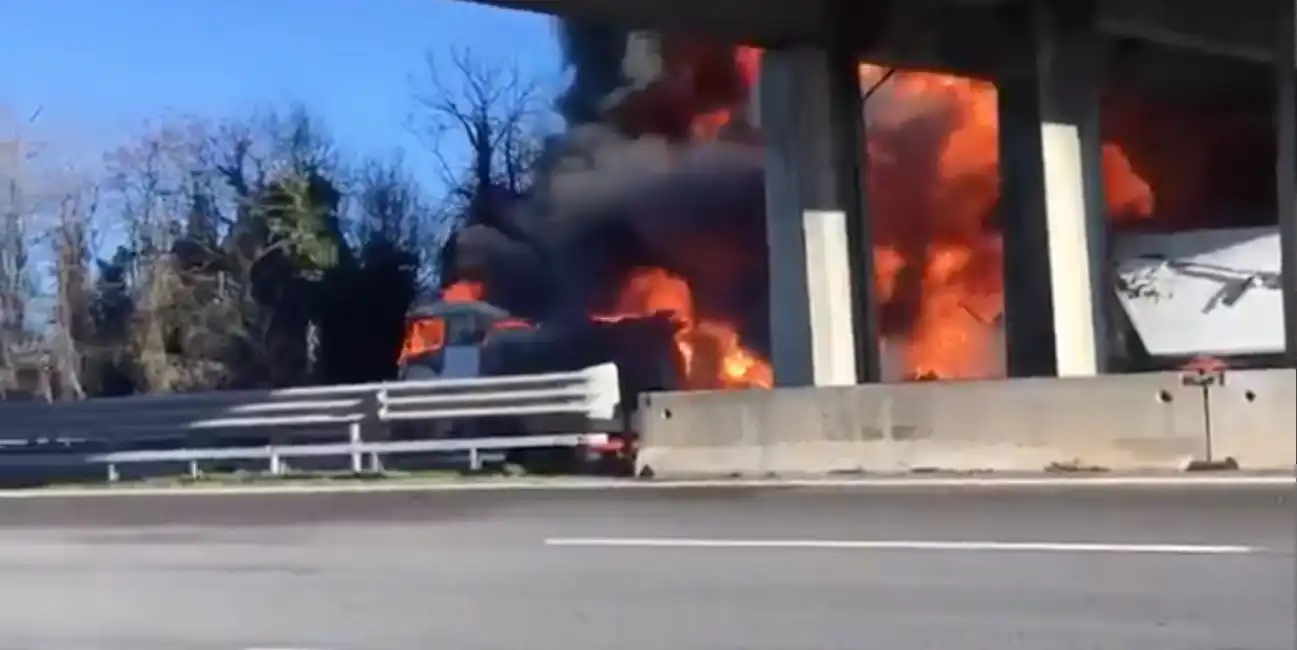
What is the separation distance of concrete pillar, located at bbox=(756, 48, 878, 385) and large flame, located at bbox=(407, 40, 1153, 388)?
→ 1137cm

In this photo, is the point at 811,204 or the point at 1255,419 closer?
the point at 1255,419

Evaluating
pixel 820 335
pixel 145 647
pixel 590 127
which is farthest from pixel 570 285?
pixel 145 647

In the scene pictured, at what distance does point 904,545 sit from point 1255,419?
6726 millimetres

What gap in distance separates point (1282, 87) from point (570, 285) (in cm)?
2248

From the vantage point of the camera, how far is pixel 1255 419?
13.9ft

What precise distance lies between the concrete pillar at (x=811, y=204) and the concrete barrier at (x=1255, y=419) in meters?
18.3

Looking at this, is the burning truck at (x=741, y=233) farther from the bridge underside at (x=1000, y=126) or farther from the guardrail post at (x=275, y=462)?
the guardrail post at (x=275, y=462)

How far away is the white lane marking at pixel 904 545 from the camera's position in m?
9.92

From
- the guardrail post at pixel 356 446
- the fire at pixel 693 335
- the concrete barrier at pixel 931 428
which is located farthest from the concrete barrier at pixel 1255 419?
the fire at pixel 693 335

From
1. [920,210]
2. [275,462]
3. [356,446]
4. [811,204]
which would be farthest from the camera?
[920,210]

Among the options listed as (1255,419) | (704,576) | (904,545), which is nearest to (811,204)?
(904,545)

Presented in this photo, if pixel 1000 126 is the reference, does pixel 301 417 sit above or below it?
below

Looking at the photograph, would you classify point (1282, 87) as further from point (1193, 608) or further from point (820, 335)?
point (1193, 608)

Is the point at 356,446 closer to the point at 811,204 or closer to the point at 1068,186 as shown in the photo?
the point at 811,204
